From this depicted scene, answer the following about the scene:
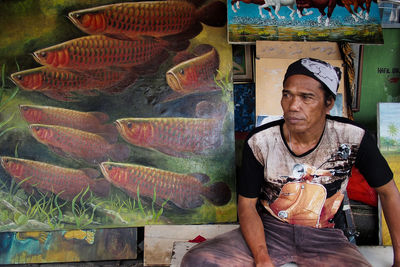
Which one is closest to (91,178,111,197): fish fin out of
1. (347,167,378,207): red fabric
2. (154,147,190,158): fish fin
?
(154,147,190,158): fish fin

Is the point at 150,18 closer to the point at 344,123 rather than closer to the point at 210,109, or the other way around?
the point at 210,109

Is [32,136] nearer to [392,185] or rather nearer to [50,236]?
[50,236]

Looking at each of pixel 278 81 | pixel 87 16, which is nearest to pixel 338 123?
pixel 278 81

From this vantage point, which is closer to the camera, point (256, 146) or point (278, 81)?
point (256, 146)

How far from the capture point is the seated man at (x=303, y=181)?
6.34 feet

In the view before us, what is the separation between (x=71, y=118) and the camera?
9.61 ft

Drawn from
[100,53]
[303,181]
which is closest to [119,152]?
[100,53]

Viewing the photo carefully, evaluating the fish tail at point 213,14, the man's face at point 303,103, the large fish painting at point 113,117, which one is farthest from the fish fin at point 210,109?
the man's face at point 303,103

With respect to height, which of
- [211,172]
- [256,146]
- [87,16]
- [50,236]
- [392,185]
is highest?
[87,16]

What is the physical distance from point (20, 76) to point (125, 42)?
0.91m

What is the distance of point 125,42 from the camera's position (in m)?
2.97

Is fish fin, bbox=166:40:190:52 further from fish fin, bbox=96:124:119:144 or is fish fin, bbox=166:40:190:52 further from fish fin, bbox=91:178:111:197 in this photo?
fish fin, bbox=91:178:111:197

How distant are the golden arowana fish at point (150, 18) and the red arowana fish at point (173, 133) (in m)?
0.72

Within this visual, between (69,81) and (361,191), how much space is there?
2.56 meters
